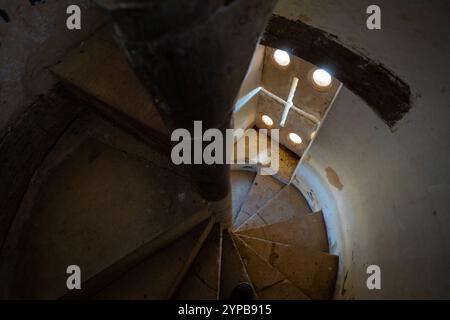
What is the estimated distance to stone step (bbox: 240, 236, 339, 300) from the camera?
3.54 meters

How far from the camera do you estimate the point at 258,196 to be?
465 centimetres

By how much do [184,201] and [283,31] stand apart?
1600 mm

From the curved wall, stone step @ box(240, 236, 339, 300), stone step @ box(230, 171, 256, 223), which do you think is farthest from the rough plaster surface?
stone step @ box(230, 171, 256, 223)

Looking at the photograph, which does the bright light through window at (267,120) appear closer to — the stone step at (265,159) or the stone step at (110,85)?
the stone step at (265,159)

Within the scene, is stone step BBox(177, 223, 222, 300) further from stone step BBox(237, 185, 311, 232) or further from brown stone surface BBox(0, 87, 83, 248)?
stone step BBox(237, 185, 311, 232)

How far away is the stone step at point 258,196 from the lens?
4555mm

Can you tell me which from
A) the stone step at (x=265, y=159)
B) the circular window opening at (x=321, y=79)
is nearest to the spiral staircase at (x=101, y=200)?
the circular window opening at (x=321, y=79)

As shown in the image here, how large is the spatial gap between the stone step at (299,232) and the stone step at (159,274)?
6.24 ft

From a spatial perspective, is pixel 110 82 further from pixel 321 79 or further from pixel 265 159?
pixel 265 159

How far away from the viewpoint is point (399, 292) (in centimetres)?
218

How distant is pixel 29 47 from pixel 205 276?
1.99m

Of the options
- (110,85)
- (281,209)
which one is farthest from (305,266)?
(110,85)

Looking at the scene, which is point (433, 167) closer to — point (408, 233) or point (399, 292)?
point (408, 233)

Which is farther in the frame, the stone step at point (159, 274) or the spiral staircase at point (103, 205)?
the stone step at point (159, 274)
